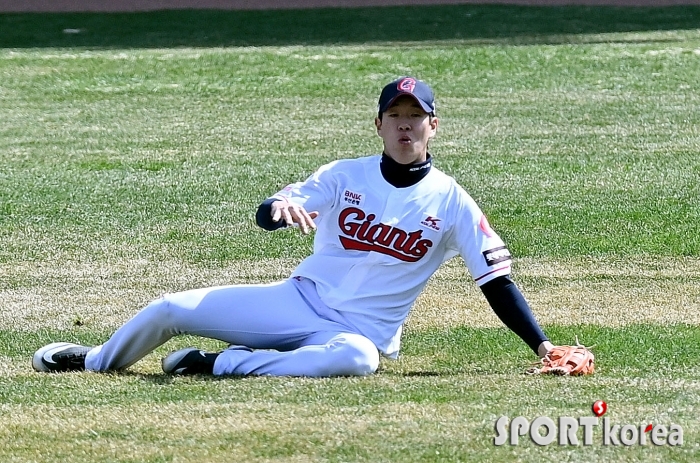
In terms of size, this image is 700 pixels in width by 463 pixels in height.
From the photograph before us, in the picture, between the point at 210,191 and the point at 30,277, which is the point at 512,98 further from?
the point at 30,277

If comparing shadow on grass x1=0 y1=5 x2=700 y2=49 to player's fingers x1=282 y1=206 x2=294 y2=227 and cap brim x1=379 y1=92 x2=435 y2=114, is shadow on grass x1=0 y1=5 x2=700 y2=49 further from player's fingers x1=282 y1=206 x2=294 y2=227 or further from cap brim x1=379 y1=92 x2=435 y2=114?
player's fingers x1=282 y1=206 x2=294 y2=227

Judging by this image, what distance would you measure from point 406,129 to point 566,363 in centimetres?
126

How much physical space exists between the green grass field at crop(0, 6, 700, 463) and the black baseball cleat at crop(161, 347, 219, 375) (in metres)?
0.11

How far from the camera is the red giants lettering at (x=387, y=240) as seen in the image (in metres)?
5.82

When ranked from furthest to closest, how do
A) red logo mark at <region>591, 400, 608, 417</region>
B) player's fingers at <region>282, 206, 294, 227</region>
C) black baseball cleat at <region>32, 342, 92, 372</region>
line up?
black baseball cleat at <region>32, 342, 92, 372</region> → player's fingers at <region>282, 206, 294, 227</region> → red logo mark at <region>591, 400, 608, 417</region>

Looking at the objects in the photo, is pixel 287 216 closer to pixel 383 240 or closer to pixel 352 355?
pixel 383 240

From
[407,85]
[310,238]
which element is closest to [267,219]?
[407,85]

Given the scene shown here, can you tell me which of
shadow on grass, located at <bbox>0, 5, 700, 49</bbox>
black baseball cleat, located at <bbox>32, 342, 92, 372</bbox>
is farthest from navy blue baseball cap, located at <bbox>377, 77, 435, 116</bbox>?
shadow on grass, located at <bbox>0, 5, 700, 49</bbox>

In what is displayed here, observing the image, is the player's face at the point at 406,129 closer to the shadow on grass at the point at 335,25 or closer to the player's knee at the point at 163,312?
the player's knee at the point at 163,312

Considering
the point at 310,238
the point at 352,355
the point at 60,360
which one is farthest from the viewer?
the point at 310,238

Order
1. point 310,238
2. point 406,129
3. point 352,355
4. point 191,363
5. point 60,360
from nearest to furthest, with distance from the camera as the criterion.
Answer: point 352,355, point 406,129, point 191,363, point 60,360, point 310,238

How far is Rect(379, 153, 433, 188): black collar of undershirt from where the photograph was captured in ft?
19.2

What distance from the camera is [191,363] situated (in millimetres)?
5891

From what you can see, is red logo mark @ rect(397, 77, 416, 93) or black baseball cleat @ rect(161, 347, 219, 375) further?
black baseball cleat @ rect(161, 347, 219, 375)
